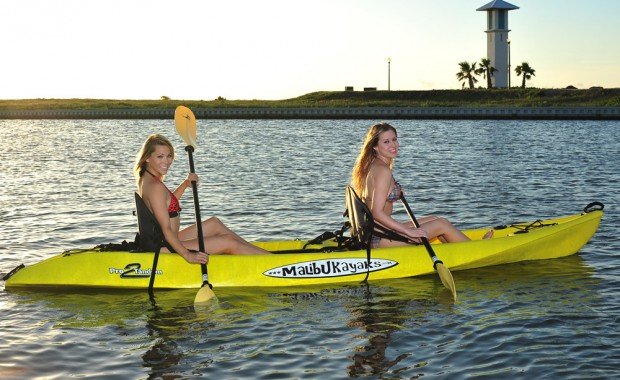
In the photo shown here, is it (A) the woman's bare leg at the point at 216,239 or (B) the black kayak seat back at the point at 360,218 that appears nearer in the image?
(B) the black kayak seat back at the point at 360,218

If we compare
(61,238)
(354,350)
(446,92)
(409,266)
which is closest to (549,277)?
(409,266)

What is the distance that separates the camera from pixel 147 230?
1035 centimetres

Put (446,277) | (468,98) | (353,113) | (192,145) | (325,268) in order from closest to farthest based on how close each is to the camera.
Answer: (446,277) < (325,268) < (192,145) < (353,113) < (468,98)

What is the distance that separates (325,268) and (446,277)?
140cm

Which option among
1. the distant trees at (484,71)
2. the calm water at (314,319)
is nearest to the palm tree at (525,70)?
the distant trees at (484,71)

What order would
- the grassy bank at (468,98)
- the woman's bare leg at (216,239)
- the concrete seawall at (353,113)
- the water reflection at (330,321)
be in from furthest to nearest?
the grassy bank at (468,98), the concrete seawall at (353,113), the woman's bare leg at (216,239), the water reflection at (330,321)

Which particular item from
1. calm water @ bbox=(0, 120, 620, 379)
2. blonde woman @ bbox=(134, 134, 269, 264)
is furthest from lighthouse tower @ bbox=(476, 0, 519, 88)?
blonde woman @ bbox=(134, 134, 269, 264)

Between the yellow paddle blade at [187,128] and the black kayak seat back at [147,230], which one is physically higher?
the yellow paddle blade at [187,128]

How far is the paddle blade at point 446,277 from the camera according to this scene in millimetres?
10680

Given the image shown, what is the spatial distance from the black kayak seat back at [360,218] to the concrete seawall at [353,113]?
67.2 meters

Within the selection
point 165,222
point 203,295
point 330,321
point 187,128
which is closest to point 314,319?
point 330,321

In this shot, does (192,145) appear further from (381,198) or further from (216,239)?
(381,198)

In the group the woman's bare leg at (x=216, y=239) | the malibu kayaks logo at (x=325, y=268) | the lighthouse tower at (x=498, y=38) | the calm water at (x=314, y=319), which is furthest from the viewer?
the lighthouse tower at (x=498, y=38)

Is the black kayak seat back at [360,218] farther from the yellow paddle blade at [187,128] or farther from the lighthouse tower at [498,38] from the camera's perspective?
the lighthouse tower at [498,38]
